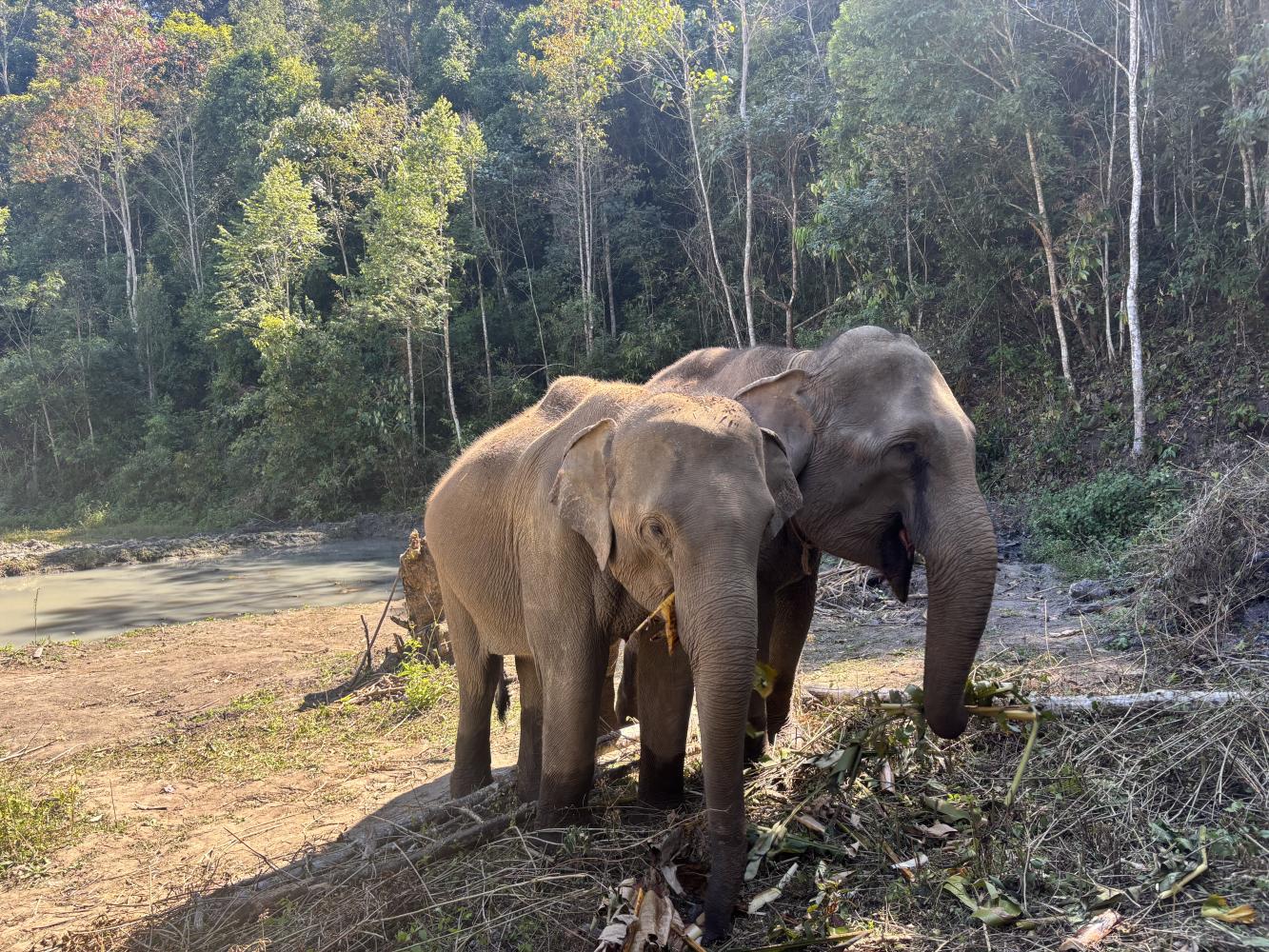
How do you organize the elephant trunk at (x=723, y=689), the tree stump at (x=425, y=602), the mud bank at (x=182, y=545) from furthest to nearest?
1. the mud bank at (x=182, y=545)
2. the tree stump at (x=425, y=602)
3. the elephant trunk at (x=723, y=689)

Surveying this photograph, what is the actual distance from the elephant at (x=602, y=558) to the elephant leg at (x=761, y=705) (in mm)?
494

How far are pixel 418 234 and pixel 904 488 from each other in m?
25.4

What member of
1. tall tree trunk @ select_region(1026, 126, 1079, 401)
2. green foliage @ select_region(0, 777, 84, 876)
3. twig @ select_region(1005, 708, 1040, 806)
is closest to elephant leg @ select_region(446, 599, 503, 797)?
green foliage @ select_region(0, 777, 84, 876)

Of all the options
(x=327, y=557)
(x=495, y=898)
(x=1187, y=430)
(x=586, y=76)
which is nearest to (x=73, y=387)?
(x=327, y=557)

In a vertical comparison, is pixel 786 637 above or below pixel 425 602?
above

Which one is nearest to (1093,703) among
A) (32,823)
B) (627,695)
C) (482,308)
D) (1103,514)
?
(627,695)

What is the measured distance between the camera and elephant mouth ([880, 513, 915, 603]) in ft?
15.8

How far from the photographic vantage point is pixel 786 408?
15.9ft

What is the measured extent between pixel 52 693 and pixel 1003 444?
15774 millimetres

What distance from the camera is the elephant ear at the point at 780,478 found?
3.94 meters

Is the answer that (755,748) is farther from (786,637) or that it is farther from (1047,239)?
(1047,239)

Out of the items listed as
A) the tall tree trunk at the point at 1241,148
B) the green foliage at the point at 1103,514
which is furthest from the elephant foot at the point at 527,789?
the tall tree trunk at the point at 1241,148

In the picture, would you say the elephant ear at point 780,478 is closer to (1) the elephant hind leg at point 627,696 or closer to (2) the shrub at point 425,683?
(1) the elephant hind leg at point 627,696

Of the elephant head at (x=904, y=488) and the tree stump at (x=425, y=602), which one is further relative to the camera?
the tree stump at (x=425, y=602)
